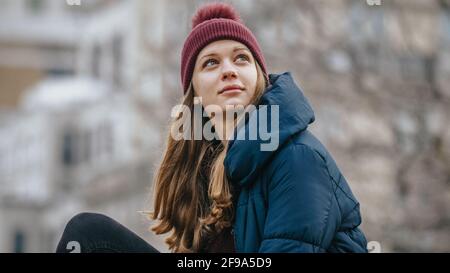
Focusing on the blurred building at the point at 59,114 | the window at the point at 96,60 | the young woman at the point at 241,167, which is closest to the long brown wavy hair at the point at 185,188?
the young woman at the point at 241,167

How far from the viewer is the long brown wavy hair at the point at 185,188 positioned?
3787mm

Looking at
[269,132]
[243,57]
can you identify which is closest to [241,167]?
[269,132]

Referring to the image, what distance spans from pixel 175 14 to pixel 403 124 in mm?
8535

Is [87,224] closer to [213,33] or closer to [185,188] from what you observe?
[185,188]

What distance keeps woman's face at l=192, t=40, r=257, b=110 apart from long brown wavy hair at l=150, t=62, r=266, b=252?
0.11 m

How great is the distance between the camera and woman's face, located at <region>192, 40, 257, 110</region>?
3641 mm

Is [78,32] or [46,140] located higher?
[78,32]

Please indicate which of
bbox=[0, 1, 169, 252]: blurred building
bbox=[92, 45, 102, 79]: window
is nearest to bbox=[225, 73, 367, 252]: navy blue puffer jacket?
bbox=[0, 1, 169, 252]: blurred building

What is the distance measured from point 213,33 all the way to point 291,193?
569 mm

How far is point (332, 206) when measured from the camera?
333 centimetres

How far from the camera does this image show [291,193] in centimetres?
335

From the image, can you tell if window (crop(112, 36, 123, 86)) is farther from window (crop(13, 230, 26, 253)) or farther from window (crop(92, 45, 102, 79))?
window (crop(13, 230, 26, 253))

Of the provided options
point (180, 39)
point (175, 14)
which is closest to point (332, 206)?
point (180, 39)
